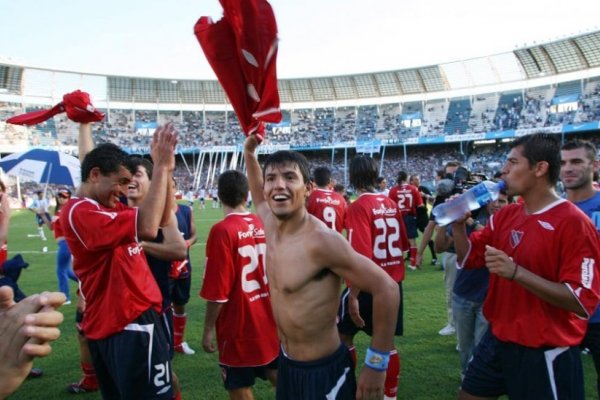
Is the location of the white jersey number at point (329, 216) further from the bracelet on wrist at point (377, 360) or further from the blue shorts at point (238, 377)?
the bracelet on wrist at point (377, 360)

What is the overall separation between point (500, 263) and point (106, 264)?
2.58 metres

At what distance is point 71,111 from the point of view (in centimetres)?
398

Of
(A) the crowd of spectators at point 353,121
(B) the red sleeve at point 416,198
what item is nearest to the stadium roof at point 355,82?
(A) the crowd of spectators at point 353,121

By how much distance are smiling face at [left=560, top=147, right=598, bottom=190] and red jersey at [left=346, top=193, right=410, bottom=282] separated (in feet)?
5.51

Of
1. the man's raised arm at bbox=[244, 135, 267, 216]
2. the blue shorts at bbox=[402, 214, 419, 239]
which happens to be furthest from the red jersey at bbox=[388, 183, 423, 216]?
the man's raised arm at bbox=[244, 135, 267, 216]

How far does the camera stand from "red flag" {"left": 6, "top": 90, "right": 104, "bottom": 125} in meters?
3.90

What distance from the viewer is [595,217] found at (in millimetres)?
3783

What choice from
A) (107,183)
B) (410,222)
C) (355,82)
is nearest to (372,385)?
(107,183)

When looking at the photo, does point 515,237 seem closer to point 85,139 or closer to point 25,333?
point 25,333

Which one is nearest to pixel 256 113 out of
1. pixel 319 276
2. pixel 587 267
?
pixel 319 276

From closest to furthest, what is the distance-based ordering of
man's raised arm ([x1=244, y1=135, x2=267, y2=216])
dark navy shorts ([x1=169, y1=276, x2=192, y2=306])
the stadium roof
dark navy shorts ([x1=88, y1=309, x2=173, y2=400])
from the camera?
dark navy shorts ([x1=88, y1=309, x2=173, y2=400]), man's raised arm ([x1=244, y1=135, x2=267, y2=216]), dark navy shorts ([x1=169, y1=276, x2=192, y2=306]), the stadium roof

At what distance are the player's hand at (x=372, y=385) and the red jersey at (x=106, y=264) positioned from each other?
1634 mm

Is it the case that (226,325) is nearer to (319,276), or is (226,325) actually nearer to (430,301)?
(319,276)

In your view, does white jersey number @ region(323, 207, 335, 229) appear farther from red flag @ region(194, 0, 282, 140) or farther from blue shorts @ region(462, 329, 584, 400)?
red flag @ region(194, 0, 282, 140)
